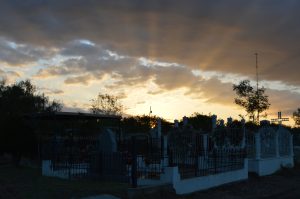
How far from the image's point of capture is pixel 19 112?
128ft

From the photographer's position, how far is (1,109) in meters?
41.9

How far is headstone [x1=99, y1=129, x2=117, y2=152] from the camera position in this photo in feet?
63.4

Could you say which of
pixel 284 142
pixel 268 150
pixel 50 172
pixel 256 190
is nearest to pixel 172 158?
pixel 256 190

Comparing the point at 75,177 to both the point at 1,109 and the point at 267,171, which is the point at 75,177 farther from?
the point at 1,109

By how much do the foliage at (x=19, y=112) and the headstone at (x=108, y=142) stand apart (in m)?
6.62

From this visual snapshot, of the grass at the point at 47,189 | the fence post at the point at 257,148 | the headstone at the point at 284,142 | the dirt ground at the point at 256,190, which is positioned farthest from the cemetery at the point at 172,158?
the grass at the point at 47,189

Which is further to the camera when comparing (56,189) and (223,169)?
(223,169)

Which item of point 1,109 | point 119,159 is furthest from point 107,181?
point 1,109

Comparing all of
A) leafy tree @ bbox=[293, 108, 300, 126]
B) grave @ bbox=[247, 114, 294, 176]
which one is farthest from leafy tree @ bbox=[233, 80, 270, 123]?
leafy tree @ bbox=[293, 108, 300, 126]

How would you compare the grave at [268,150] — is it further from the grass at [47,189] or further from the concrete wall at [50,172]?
the concrete wall at [50,172]

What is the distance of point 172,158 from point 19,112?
26.3 metres

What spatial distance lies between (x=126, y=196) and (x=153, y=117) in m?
53.7

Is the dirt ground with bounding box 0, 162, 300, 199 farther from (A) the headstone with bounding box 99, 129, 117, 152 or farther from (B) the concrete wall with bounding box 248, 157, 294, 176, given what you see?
(A) the headstone with bounding box 99, 129, 117, 152

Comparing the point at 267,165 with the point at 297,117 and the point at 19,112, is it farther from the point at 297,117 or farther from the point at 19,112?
the point at 297,117
